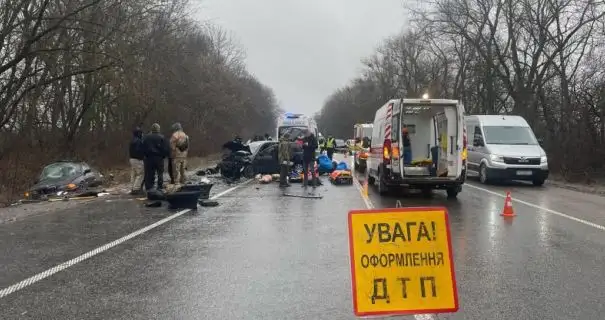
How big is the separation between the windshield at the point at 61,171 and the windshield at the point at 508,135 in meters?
13.2

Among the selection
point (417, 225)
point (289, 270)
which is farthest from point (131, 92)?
point (417, 225)

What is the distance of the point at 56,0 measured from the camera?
71.8ft

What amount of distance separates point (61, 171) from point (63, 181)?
76 cm

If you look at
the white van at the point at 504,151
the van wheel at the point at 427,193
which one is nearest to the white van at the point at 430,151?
the van wheel at the point at 427,193

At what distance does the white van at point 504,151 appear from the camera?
61.8 ft

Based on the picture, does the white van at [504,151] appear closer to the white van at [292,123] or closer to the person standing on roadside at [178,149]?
the person standing on roadside at [178,149]

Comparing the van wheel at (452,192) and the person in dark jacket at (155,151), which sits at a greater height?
the person in dark jacket at (155,151)

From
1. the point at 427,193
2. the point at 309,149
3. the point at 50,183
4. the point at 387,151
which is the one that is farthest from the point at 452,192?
the point at 50,183

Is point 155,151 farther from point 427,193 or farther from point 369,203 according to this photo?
point 427,193

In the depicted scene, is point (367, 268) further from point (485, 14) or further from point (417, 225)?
point (485, 14)

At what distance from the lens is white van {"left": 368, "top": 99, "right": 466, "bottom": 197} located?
1381 cm

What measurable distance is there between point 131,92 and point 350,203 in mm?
15196

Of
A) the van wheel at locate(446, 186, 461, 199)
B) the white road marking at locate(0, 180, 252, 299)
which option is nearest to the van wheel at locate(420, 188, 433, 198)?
the van wheel at locate(446, 186, 461, 199)

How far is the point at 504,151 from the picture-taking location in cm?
1911
